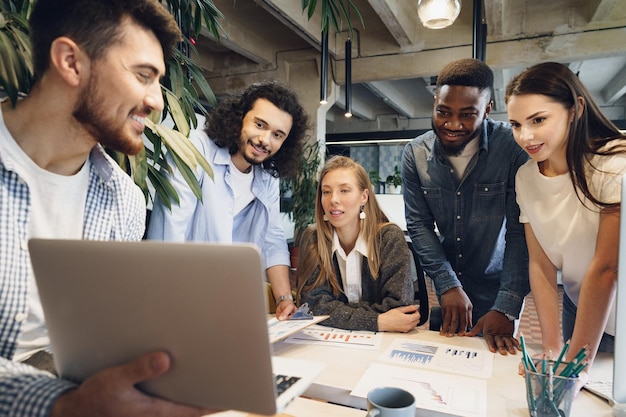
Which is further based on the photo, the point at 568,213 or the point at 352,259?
the point at 352,259

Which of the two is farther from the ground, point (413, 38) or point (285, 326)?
point (413, 38)

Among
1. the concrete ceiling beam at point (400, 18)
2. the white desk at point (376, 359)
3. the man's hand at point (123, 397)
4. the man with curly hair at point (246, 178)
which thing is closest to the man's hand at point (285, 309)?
the man with curly hair at point (246, 178)

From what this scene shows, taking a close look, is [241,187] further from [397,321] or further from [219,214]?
[397,321]

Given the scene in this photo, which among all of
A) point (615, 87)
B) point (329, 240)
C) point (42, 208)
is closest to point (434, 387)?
point (329, 240)

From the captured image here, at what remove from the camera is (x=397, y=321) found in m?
1.44

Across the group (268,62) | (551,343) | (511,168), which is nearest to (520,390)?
(551,343)

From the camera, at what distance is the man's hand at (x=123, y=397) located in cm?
61

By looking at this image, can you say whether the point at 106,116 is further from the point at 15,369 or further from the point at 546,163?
the point at 546,163

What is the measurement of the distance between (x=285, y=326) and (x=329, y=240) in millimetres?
586

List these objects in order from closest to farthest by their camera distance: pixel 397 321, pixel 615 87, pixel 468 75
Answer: pixel 397 321 → pixel 468 75 → pixel 615 87

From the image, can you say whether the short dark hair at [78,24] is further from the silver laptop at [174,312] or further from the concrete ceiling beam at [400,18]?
the concrete ceiling beam at [400,18]

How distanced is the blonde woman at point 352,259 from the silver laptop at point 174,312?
90cm

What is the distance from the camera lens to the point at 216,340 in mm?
585

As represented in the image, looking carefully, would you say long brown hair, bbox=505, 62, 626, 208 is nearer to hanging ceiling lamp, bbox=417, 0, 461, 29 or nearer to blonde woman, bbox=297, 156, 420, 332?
blonde woman, bbox=297, 156, 420, 332
